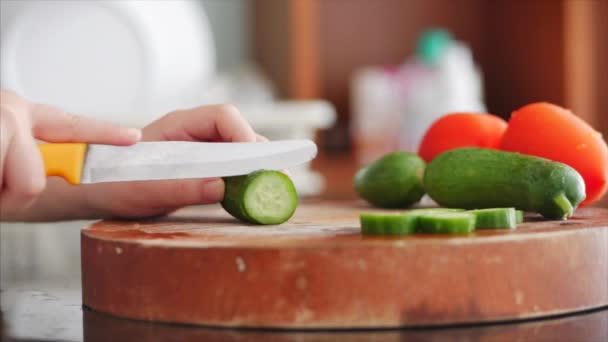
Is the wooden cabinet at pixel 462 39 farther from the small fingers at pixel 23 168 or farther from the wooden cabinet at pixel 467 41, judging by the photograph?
the small fingers at pixel 23 168

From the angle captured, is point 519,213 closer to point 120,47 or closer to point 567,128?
point 567,128

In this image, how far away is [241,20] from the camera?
10.5 ft

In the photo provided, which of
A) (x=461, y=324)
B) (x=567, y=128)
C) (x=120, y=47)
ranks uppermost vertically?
(x=120, y=47)

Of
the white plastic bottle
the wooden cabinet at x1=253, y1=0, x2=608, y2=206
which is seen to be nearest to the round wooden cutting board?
the wooden cabinet at x1=253, y1=0, x2=608, y2=206

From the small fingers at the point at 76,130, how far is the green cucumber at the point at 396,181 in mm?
377

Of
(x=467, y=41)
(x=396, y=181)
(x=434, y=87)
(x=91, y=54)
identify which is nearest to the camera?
(x=396, y=181)

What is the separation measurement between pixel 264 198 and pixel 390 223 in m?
0.19

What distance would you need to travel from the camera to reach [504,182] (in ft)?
3.03

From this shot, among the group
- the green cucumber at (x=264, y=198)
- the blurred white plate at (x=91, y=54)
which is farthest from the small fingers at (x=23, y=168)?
the blurred white plate at (x=91, y=54)

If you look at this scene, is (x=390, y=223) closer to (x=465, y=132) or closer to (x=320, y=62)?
(x=465, y=132)

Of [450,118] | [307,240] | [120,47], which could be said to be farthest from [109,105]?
[307,240]

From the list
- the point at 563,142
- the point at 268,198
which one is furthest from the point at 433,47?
the point at 268,198

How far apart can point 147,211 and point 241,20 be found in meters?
2.24

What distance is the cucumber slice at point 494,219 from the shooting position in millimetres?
800
